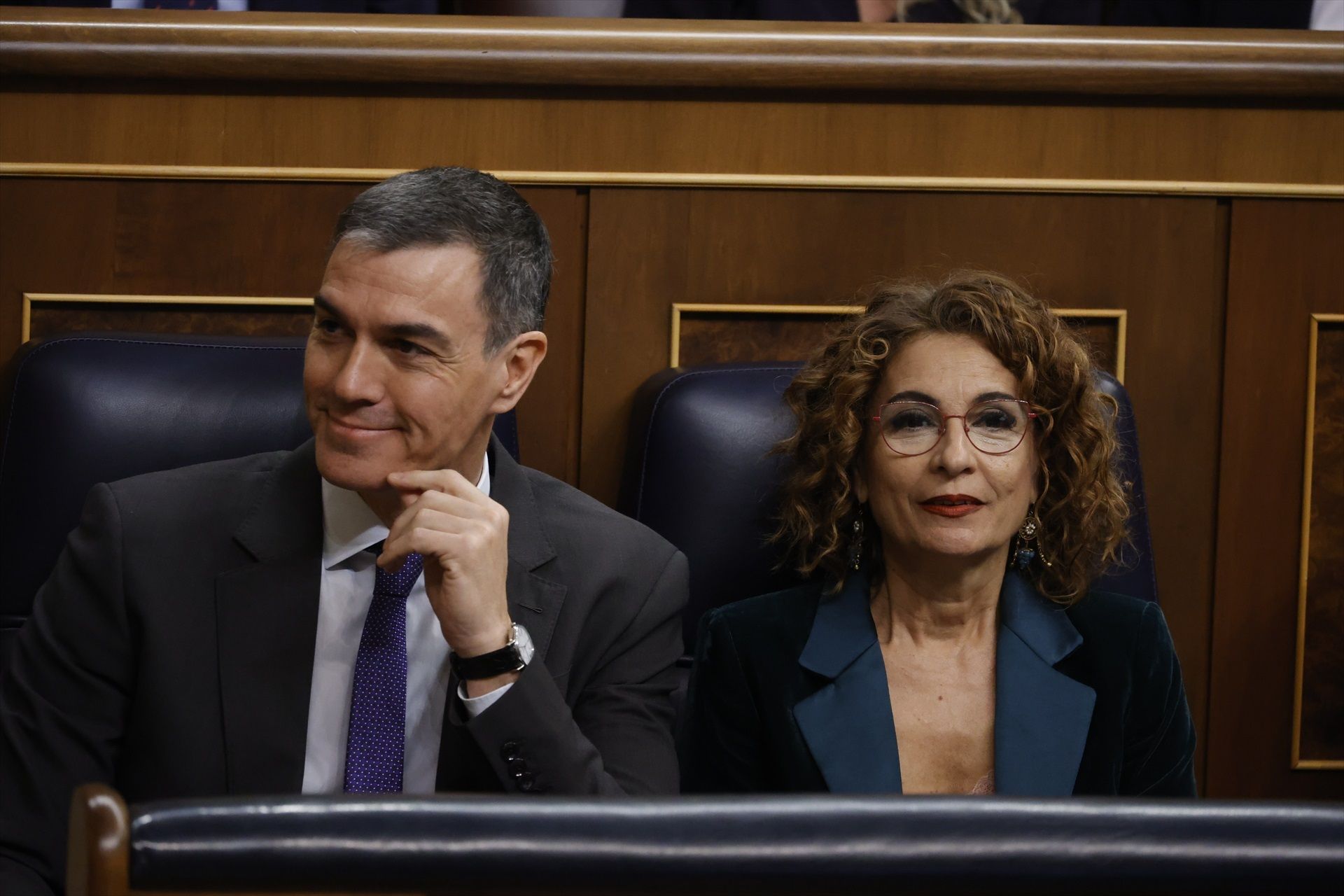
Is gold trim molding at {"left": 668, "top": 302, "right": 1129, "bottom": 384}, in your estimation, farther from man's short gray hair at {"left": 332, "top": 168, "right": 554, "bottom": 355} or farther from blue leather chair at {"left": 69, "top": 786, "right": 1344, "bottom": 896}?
blue leather chair at {"left": 69, "top": 786, "right": 1344, "bottom": 896}

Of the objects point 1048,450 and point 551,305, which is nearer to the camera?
point 1048,450

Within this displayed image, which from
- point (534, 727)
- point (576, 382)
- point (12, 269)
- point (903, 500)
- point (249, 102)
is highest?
point (249, 102)

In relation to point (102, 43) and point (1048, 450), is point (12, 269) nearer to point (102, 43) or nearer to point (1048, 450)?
point (102, 43)

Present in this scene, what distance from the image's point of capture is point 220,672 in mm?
1175

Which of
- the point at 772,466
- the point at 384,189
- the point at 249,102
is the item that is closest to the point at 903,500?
the point at 772,466

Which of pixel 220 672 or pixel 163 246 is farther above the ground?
pixel 163 246

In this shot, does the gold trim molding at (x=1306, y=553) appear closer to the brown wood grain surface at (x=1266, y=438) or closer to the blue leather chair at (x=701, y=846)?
the brown wood grain surface at (x=1266, y=438)

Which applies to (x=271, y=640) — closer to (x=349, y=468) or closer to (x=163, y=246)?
(x=349, y=468)

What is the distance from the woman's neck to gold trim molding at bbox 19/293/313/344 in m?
0.73

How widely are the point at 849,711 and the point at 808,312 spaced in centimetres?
51

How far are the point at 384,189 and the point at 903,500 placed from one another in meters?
0.57

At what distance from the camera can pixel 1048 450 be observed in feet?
4.67

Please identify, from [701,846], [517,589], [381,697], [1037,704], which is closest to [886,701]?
[1037,704]

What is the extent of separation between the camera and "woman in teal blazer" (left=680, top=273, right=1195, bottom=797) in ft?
4.42
